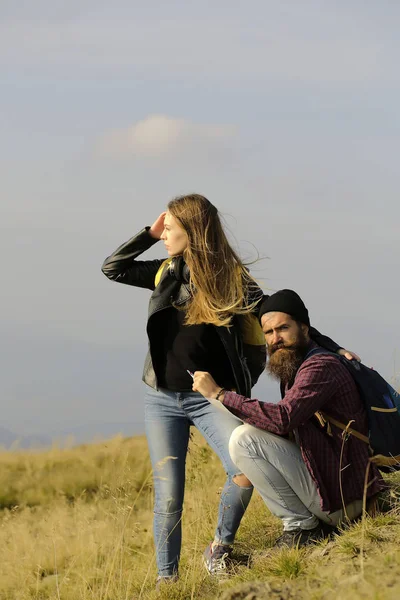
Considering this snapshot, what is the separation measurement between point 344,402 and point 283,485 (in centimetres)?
62

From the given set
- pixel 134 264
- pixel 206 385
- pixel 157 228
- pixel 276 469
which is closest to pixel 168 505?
pixel 276 469

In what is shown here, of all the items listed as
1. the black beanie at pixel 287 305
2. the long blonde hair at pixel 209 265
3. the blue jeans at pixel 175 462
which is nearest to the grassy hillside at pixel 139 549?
the blue jeans at pixel 175 462

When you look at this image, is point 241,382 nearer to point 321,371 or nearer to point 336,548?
point 321,371

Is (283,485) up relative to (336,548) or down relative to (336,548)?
up

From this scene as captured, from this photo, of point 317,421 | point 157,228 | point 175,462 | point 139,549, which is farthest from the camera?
point 139,549

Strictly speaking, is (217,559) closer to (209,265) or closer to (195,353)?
(195,353)

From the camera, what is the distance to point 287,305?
4.88 metres

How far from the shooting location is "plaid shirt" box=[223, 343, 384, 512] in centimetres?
468

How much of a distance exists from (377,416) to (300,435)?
0.50 m

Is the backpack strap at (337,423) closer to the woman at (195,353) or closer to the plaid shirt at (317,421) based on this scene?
the plaid shirt at (317,421)

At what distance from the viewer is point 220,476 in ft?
32.8

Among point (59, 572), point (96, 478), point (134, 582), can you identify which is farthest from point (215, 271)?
point (96, 478)

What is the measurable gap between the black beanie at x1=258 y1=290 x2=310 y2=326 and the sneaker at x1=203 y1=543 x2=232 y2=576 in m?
1.55

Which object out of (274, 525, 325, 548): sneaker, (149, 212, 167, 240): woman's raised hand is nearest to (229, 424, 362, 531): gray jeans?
(274, 525, 325, 548): sneaker
